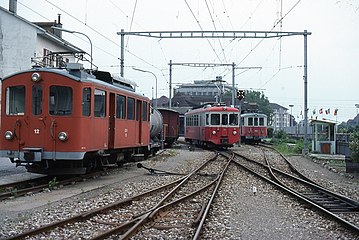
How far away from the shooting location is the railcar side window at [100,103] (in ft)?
45.4

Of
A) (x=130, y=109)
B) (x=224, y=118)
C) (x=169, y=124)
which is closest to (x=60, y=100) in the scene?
(x=130, y=109)

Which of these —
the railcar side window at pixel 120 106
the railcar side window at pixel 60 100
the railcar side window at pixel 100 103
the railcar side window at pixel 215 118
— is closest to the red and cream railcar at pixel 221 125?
the railcar side window at pixel 215 118

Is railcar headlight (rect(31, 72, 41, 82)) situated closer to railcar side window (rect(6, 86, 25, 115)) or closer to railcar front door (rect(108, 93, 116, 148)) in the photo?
railcar side window (rect(6, 86, 25, 115))

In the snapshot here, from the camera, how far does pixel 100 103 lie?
46.3 feet

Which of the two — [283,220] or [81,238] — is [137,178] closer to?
[283,220]

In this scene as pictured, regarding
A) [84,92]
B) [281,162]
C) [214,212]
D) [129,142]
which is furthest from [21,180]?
[281,162]

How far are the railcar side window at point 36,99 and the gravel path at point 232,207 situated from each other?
2.34 meters

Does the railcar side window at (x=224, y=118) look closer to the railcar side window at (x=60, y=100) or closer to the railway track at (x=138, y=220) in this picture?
the railcar side window at (x=60, y=100)

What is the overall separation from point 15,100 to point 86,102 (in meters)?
2.03

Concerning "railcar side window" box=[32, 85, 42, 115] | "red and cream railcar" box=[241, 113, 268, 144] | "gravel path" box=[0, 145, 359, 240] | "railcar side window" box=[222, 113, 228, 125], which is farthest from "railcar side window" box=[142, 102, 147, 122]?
"red and cream railcar" box=[241, 113, 268, 144]

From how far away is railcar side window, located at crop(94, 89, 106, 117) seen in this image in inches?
545

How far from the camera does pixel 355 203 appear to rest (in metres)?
10.5

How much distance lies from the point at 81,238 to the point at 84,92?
667 centimetres

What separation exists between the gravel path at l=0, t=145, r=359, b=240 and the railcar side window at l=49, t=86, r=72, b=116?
211 centimetres
